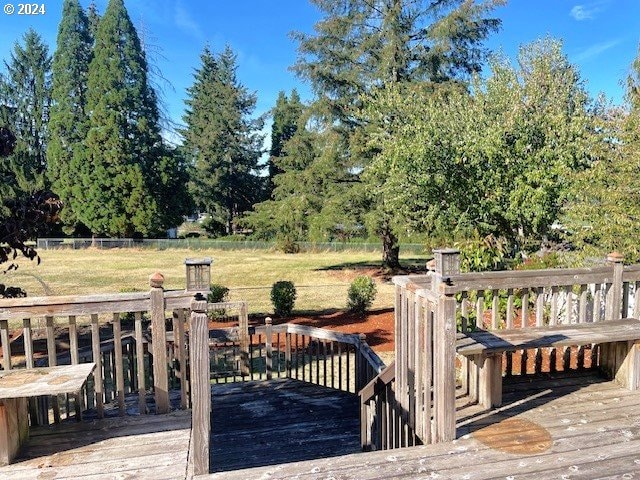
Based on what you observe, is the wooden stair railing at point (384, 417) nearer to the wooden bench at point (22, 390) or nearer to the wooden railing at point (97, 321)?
the wooden railing at point (97, 321)

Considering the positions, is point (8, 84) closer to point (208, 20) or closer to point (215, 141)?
point (215, 141)

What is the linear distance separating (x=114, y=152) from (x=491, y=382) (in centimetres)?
2833

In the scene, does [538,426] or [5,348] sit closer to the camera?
[5,348]


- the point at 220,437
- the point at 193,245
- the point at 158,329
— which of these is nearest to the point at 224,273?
the point at 193,245

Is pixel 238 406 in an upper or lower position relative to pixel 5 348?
lower

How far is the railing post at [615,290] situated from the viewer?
3.63 m

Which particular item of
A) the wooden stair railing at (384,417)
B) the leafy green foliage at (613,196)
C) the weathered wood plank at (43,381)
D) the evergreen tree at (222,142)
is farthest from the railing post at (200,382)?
the evergreen tree at (222,142)

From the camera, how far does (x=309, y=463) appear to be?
242cm

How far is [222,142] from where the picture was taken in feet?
115

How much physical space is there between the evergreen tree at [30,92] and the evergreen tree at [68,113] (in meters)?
6.42

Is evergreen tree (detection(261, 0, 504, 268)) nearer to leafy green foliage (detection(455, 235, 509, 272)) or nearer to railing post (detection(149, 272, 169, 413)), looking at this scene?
leafy green foliage (detection(455, 235, 509, 272))

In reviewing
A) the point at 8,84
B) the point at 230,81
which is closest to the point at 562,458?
the point at 230,81

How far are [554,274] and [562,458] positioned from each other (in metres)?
1.51

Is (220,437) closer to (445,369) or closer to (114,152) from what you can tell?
(445,369)
